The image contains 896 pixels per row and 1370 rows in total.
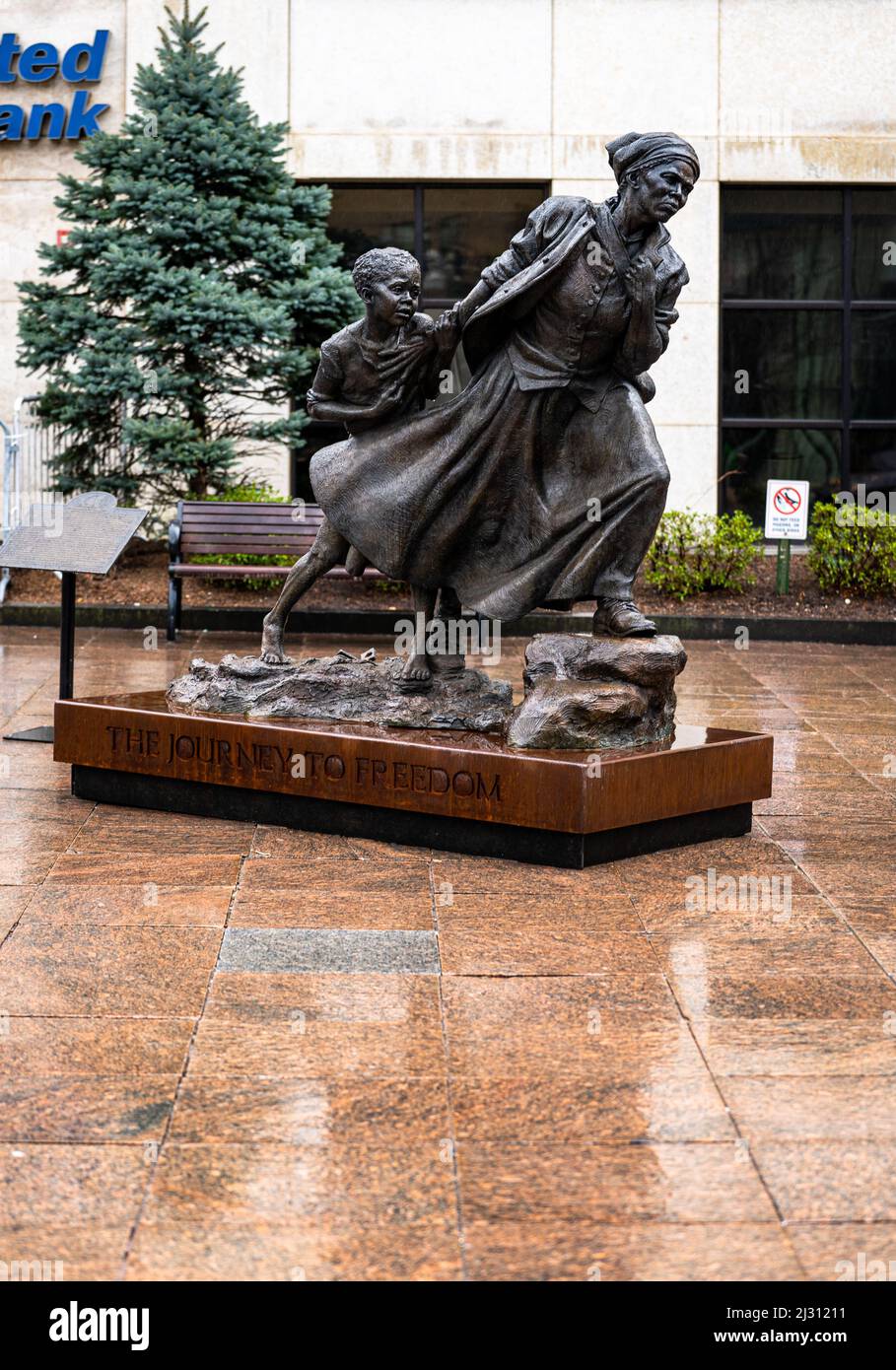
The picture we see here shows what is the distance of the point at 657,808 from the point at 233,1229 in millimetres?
3435

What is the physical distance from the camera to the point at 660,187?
6.70 metres

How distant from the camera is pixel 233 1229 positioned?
3.29 m

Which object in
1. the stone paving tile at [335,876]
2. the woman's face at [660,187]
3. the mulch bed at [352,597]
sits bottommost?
the stone paving tile at [335,876]

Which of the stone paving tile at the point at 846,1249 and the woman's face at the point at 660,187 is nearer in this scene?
the stone paving tile at the point at 846,1249

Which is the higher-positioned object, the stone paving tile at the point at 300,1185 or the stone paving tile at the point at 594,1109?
the stone paving tile at the point at 594,1109

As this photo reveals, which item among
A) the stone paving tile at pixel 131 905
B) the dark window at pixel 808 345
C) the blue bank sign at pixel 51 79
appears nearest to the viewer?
the stone paving tile at pixel 131 905

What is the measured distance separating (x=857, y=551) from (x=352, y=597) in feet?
14.1

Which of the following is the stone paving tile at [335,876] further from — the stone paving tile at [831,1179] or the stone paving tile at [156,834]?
the stone paving tile at [831,1179]

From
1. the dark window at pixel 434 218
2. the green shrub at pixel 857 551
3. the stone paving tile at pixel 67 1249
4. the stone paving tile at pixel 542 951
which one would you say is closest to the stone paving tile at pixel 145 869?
the stone paving tile at pixel 542 951

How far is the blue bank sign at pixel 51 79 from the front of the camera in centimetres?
1753

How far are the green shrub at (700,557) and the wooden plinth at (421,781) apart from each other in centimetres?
828

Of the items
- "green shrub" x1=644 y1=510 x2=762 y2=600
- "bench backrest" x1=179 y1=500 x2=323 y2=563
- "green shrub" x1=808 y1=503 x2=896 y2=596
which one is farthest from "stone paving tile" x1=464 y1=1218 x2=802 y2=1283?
"green shrub" x1=808 y1=503 x2=896 y2=596

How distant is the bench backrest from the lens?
14.3 metres

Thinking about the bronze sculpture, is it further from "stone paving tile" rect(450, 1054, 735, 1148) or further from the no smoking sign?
the no smoking sign
